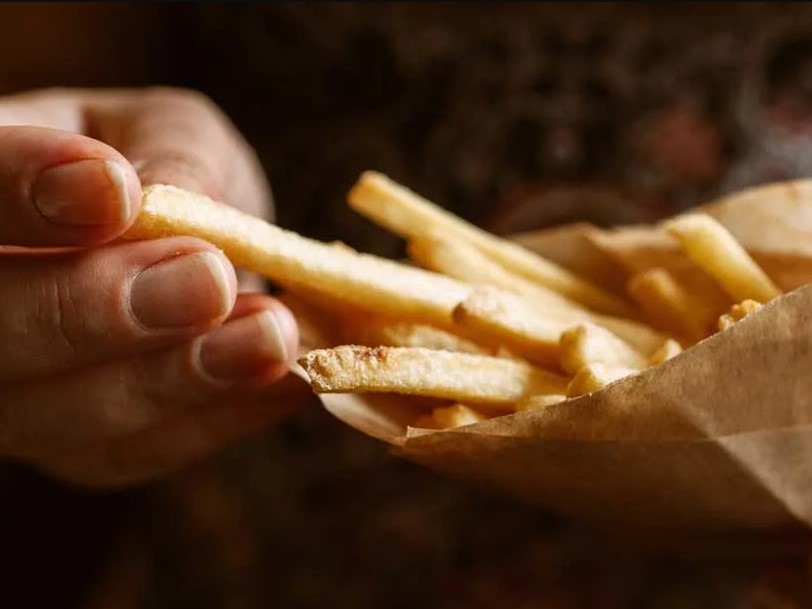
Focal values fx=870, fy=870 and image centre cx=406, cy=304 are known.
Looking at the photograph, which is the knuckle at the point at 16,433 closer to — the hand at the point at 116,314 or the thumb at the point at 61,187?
the hand at the point at 116,314

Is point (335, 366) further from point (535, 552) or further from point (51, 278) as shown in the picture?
point (535, 552)

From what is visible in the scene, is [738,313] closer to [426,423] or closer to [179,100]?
[426,423]

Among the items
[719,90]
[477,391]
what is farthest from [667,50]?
[477,391]

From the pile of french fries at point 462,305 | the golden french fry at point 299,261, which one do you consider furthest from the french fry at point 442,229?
the golden french fry at point 299,261

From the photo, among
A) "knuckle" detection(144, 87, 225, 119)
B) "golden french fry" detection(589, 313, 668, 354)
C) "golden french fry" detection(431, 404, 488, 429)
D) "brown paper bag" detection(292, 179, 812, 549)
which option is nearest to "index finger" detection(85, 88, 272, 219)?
"knuckle" detection(144, 87, 225, 119)

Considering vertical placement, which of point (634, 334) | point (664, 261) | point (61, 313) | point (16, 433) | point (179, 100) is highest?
point (179, 100)

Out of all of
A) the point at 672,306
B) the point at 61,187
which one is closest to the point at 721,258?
the point at 672,306
